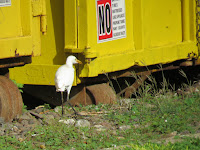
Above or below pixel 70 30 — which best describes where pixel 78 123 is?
below

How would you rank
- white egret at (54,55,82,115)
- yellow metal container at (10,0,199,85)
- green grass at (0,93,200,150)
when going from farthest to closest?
yellow metal container at (10,0,199,85), white egret at (54,55,82,115), green grass at (0,93,200,150)

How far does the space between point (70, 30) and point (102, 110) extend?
1.16 meters

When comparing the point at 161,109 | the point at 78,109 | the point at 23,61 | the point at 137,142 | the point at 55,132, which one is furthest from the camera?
the point at 78,109

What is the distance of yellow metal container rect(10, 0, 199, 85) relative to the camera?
278 inches

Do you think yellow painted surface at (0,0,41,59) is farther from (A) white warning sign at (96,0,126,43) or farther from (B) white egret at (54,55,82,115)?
(A) white warning sign at (96,0,126,43)

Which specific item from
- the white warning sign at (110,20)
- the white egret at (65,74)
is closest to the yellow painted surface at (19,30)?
the white egret at (65,74)

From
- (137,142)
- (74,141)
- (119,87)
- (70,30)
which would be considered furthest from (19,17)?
(119,87)

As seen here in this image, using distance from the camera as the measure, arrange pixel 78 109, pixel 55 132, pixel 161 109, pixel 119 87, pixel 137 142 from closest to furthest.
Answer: pixel 137 142 < pixel 55 132 < pixel 161 109 < pixel 78 109 < pixel 119 87

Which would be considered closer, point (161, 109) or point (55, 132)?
point (55, 132)

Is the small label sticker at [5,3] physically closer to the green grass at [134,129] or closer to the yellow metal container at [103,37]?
the yellow metal container at [103,37]

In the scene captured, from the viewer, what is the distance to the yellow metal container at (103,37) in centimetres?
705

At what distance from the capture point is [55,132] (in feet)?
20.0

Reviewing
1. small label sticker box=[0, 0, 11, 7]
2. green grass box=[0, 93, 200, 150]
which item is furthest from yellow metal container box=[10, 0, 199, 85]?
green grass box=[0, 93, 200, 150]

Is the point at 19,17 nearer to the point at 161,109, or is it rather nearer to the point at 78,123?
the point at 78,123
